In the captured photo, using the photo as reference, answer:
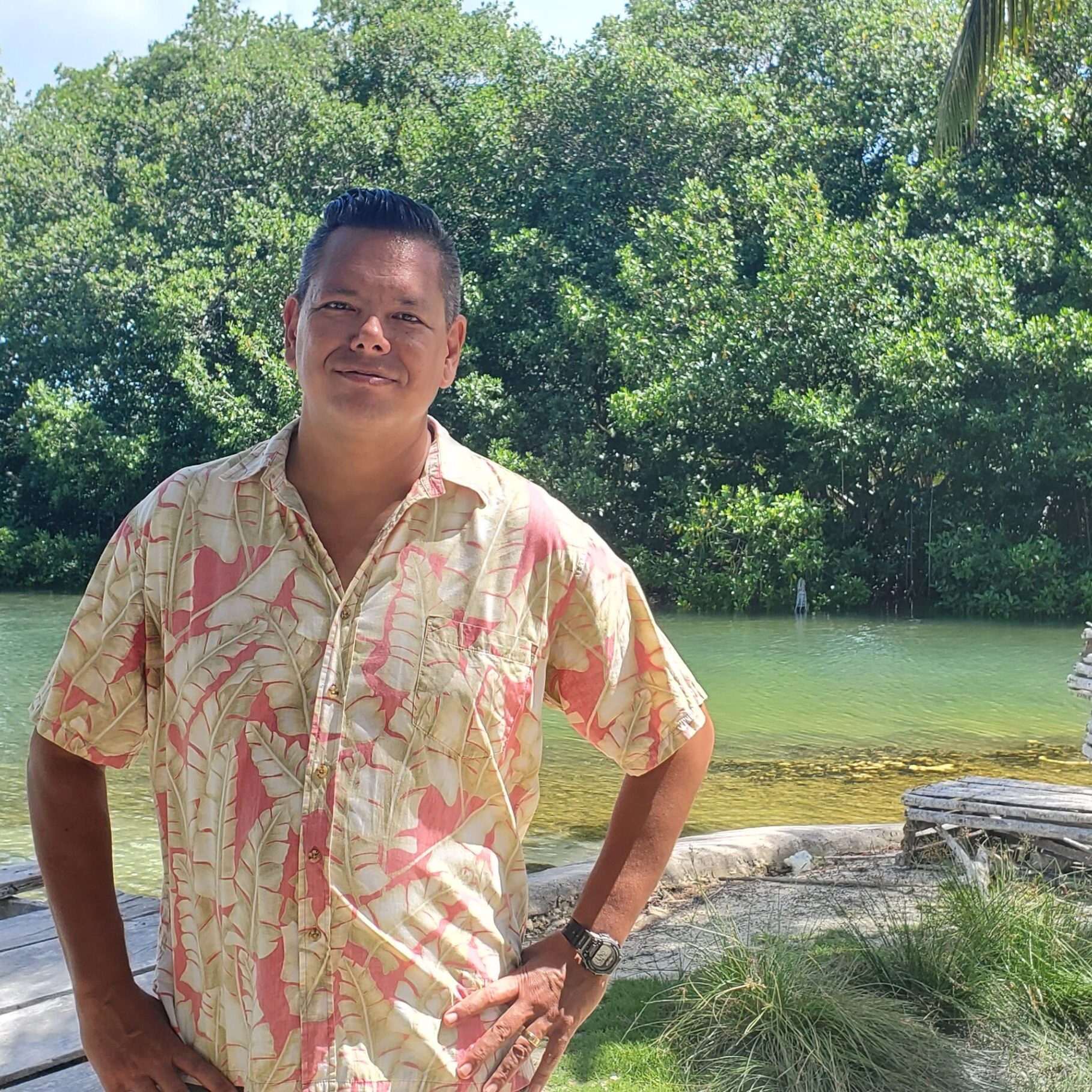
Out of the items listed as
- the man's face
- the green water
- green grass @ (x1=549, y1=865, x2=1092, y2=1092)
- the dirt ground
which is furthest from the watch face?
the green water

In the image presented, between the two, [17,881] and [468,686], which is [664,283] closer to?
[17,881]

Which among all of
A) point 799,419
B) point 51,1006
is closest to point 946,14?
point 799,419

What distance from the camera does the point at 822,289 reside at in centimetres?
2288

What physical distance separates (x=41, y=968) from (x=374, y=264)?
252 cm

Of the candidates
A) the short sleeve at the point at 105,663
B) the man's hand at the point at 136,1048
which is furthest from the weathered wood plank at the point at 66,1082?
the short sleeve at the point at 105,663

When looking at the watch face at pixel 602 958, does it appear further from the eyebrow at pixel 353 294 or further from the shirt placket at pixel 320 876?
the eyebrow at pixel 353 294

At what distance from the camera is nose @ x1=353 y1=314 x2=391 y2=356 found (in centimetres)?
173

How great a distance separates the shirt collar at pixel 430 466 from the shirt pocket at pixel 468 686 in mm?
194

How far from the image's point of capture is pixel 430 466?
1.77m

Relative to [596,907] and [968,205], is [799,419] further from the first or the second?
[596,907]

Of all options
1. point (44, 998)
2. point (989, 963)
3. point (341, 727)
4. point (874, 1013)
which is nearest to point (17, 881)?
point (44, 998)

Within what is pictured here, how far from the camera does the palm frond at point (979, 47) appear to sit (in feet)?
31.8

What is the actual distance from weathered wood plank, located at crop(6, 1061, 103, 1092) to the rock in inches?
157

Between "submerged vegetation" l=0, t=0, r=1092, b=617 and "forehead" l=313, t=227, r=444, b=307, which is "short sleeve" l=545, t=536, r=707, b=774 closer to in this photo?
"forehead" l=313, t=227, r=444, b=307
